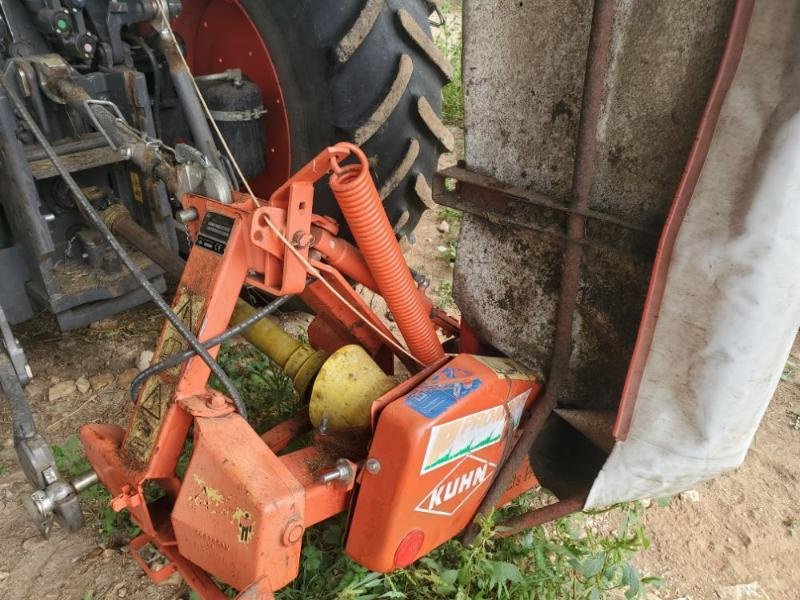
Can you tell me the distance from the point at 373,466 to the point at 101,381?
1.22 meters

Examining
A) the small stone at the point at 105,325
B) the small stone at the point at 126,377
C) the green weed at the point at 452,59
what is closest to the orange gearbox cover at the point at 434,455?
the small stone at the point at 126,377

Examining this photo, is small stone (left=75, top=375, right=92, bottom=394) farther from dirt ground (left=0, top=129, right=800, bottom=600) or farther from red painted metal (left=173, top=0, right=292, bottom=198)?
red painted metal (left=173, top=0, right=292, bottom=198)

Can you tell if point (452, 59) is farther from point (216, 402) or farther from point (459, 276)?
point (216, 402)

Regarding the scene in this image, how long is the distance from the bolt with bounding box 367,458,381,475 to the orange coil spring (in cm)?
33

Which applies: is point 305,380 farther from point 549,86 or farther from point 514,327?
point 549,86

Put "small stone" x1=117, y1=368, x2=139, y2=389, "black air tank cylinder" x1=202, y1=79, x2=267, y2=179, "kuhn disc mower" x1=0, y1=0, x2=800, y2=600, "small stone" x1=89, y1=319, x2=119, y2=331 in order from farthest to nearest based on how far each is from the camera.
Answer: "small stone" x1=89, y1=319, x2=119, y2=331, "small stone" x1=117, y1=368, x2=139, y2=389, "black air tank cylinder" x1=202, y1=79, x2=267, y2=179, "kuhn disc mower" x1=0, y1=0, x2=800, y2=600

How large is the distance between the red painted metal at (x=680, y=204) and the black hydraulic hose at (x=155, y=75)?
4.98 feet

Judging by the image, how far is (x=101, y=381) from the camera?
6.75 ft

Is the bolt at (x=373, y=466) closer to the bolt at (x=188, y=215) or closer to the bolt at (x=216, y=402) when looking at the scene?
the bolt at (x=216, y=402)

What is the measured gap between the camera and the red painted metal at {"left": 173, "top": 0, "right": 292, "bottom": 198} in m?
1.84

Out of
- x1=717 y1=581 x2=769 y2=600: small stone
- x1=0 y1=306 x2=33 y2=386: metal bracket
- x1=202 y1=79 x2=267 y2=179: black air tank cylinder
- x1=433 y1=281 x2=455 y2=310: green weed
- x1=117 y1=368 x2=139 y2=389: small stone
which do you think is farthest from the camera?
x1=433 y1=281 x2=455 y2=310: green weed

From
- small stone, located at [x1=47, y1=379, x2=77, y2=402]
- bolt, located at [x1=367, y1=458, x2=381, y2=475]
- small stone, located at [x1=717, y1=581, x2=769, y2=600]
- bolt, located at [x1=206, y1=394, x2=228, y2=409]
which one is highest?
bolt, located at [x1=206, y1=394, x2=228, y2=409]

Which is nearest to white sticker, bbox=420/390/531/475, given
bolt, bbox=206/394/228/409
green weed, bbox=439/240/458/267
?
bolt, bbox=206/394/228/409

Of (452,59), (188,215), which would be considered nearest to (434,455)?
(188,215)
